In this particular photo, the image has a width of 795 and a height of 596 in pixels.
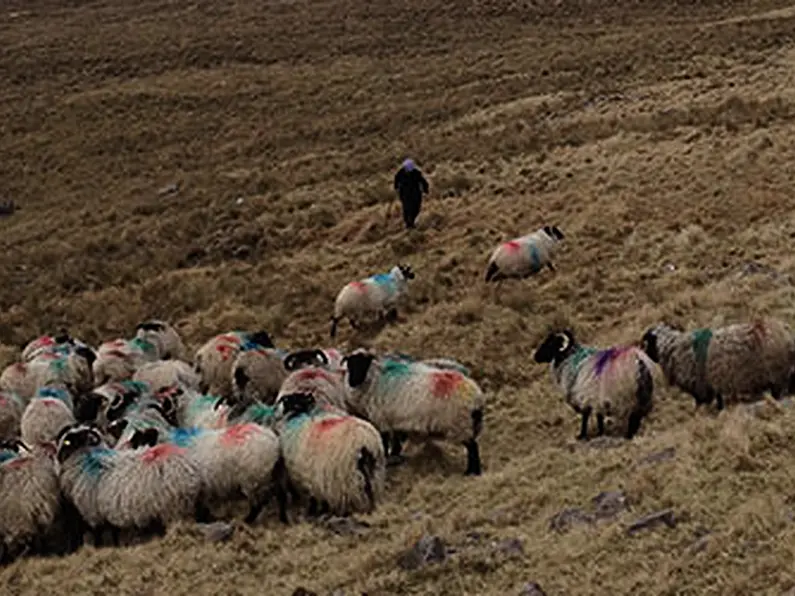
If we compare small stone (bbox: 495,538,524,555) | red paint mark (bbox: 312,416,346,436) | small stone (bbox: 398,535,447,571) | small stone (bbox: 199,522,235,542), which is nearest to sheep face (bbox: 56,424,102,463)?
small stone (bbox: 199,522,235,542)

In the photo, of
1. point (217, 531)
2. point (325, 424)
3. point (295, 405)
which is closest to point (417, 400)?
point (295, 405)

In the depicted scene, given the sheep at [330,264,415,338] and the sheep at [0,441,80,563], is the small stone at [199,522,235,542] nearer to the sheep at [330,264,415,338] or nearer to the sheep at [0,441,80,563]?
the sheep at [0,441,80,563]

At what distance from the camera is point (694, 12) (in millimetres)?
61406

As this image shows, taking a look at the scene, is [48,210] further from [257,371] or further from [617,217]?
[257,371]

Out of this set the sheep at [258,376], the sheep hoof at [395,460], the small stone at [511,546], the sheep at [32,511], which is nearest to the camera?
the small stone at [511,546]

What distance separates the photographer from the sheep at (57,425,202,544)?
455 inches

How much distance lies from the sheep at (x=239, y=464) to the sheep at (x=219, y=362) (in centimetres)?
476

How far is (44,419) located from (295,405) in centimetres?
427

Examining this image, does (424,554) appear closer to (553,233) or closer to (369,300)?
Result: (369,300)

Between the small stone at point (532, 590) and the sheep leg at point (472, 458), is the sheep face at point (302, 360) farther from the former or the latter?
the small stone at point (532, 590)

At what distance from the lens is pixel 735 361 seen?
12.6 meters

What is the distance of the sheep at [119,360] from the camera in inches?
704

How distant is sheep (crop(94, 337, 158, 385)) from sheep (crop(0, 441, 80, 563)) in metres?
5.56

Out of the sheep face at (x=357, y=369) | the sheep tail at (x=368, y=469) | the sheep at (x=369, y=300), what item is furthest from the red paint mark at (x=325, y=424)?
the sheep at (x=369, y=300)
